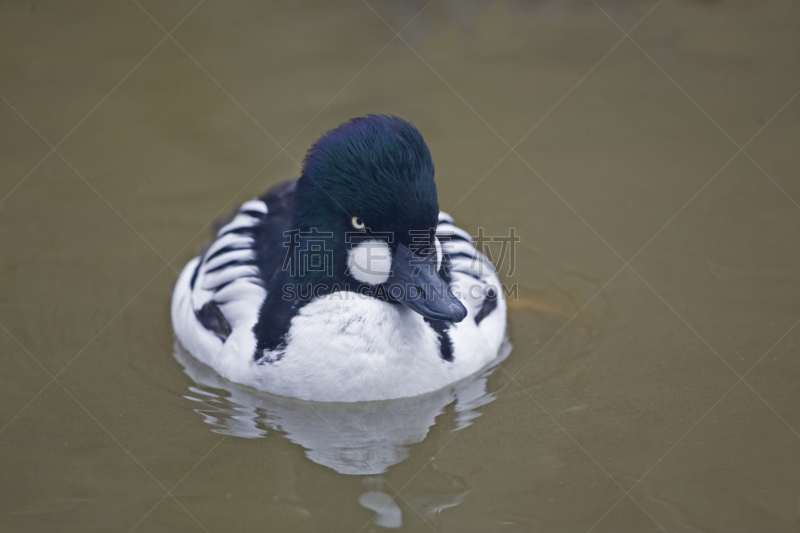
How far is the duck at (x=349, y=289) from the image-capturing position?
440 cm

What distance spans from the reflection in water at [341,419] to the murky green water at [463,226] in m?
0.02

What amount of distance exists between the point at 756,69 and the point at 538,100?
2368mm

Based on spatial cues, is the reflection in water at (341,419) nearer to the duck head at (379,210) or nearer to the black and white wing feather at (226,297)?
the black and white wing feather at (226,297)

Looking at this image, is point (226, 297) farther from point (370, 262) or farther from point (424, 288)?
point (424, 288)

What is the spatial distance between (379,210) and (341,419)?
1429 mm

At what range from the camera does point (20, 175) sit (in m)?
7.36

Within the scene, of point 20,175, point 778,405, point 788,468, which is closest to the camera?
point 788,468

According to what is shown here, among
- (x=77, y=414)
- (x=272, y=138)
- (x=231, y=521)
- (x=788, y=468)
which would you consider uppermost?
(x=788, y=468)

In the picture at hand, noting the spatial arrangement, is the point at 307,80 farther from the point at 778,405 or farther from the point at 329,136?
the point at 778,405

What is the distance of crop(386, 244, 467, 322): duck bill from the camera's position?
4.57 metres

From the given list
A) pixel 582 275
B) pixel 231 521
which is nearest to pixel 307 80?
pixel 582 275

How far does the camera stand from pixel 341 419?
506 centimetres

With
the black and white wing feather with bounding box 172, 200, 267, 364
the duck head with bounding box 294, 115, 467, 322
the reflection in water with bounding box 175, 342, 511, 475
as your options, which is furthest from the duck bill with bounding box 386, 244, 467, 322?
the black and white wing feather with bounding box 172, 200, 267, 364

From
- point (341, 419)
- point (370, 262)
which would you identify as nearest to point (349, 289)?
point (370, 262)
